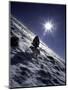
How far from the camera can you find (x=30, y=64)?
2773 mm

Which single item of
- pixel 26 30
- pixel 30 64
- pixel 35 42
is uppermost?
pixel 26 30

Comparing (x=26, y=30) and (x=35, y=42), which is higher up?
(x=26, y=30)

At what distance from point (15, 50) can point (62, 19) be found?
603 mm

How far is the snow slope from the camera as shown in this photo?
2730 millimetres

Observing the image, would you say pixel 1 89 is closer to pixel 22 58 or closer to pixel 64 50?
pixel 22 58

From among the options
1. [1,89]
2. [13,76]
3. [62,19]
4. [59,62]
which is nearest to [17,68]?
[13,76]

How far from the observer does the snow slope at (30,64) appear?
2730 mm

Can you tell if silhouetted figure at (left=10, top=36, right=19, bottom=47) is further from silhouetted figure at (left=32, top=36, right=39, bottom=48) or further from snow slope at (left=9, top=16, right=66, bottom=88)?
silhouetted figure at (left=32, top=36, right=39, bottom=48)

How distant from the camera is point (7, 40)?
2715mm

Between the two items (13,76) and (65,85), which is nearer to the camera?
(13,76)

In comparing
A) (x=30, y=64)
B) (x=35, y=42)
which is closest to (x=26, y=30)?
(x=35, y=42)

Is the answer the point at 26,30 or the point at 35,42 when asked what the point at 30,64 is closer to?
the point at 35,42

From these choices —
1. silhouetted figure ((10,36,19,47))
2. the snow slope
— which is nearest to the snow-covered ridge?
the snow slope

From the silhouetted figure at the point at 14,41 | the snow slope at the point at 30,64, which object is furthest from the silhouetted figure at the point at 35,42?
the silhouetted figure at the point at 14,41
